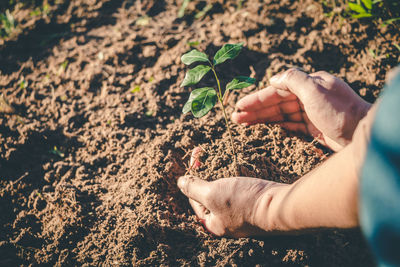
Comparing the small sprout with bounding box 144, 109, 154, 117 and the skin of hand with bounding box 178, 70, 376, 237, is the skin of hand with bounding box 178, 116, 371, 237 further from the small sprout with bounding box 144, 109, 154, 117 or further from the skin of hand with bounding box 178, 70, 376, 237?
the small sprout with bounding box 144, 109, 154, 117

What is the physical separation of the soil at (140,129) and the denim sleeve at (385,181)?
0.54m

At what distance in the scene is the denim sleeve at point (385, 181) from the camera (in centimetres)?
63

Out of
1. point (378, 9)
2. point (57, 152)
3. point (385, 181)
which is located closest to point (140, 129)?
point (57, 152)

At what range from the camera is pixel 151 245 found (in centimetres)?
157

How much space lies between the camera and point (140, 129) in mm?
2117

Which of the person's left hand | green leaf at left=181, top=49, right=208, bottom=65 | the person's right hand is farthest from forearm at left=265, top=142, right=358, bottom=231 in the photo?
green leaf at left=181, top=49, right=208, bottom=65

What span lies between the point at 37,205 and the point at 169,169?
101 centimetres

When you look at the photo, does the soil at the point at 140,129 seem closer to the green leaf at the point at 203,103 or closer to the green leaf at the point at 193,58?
the green leaf at the point at 203,103

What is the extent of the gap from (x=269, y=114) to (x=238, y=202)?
785mm

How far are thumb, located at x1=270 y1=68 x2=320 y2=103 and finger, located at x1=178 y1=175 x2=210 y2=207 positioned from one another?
0.83 meters

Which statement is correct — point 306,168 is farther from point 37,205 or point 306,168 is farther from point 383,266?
point 37,205

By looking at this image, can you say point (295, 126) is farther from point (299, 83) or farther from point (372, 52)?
point (372, 52)

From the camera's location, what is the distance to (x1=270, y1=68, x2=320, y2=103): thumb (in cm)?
161

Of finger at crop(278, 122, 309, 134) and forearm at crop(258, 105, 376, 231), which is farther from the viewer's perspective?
finger at crop(278, 122, 309, 134)
